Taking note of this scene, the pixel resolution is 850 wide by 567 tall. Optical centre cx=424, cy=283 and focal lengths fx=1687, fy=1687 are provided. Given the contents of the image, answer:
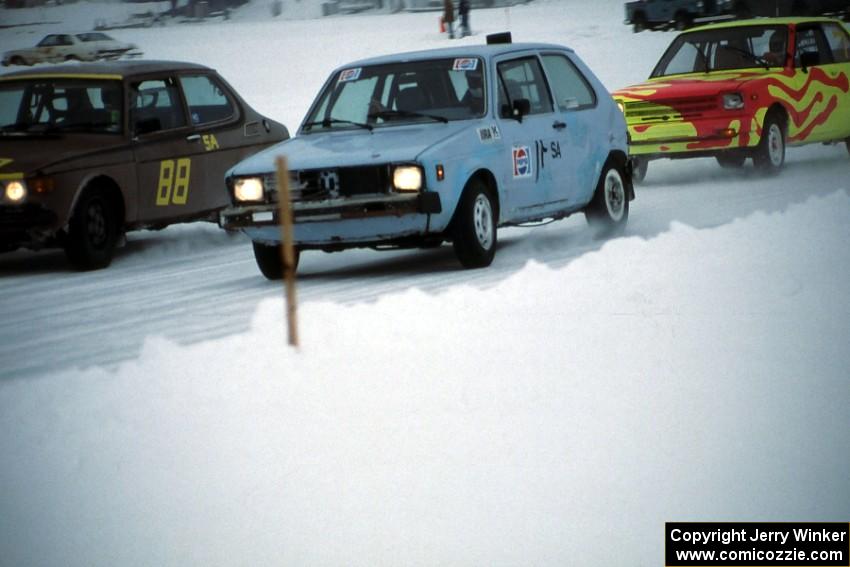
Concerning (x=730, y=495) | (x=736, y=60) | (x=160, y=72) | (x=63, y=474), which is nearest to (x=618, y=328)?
(x=730, y=495)

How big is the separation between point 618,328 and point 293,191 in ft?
8.62

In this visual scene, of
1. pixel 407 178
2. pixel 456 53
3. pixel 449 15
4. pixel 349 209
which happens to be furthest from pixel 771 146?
pixel 449 15

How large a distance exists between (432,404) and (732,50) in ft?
32.3

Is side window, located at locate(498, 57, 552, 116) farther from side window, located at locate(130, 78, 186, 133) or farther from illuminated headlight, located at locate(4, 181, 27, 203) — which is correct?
illuminated headlight, located at locate(4, 181, 27, 203)

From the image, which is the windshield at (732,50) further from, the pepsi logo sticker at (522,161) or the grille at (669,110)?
the pepsi logo sticker at (522,161)

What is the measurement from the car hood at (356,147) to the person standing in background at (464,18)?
1440 centimetres

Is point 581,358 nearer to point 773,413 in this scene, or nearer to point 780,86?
point 773,413

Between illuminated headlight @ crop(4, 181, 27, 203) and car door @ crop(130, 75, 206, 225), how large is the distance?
96cm

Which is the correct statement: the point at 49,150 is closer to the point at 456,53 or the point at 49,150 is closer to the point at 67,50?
the point at 456,53

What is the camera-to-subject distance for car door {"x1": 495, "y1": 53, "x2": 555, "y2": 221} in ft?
34.2

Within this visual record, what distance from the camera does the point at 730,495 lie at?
18.2 ft

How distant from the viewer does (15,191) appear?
10867 millimetres

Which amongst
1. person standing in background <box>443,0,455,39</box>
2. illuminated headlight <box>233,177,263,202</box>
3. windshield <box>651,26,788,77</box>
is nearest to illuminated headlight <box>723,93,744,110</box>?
windshield <box>651,26,788,77</box>

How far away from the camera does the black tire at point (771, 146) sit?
49.1ft
